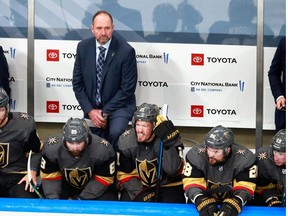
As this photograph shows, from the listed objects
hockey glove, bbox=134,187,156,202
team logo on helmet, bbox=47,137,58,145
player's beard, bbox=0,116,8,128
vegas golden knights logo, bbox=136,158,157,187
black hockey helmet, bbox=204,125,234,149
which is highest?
player's beard, bbox=0,116,8,128

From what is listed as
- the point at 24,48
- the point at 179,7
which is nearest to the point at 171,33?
the point at 179,7

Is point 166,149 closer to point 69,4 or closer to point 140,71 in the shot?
point 140,71

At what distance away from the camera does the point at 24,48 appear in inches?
225

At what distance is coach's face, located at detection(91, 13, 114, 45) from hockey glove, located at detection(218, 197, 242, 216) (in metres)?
1.98

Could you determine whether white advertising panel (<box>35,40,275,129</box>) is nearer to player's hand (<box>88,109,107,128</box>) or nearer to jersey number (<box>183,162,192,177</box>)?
player's hand (<box>88,109,107,128</box>)

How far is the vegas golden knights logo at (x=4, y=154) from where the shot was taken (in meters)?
4.77

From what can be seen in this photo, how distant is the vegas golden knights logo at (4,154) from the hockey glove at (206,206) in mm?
1711

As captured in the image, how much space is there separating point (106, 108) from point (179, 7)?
1.17 m

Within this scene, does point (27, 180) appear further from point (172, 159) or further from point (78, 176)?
point (172, 159)

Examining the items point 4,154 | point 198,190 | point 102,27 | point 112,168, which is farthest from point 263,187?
point 4,154

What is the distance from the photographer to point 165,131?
4398mm

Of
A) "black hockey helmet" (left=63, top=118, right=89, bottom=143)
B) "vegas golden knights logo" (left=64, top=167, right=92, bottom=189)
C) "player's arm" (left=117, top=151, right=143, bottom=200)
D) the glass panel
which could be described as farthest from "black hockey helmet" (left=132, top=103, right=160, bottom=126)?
the glass panel

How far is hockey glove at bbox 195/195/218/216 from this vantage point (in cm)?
348

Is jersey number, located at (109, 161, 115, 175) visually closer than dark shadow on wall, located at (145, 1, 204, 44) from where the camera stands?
Yes
